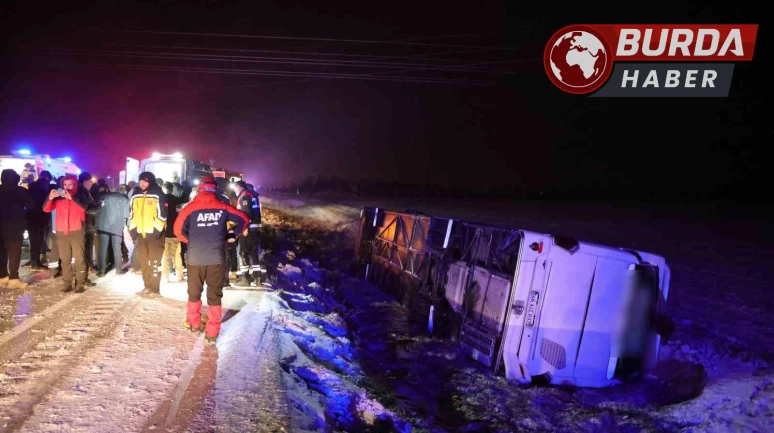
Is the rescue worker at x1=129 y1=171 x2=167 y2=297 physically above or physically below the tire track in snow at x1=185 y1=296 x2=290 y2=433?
above

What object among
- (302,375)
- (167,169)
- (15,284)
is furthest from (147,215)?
(167,169)

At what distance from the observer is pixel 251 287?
8.08 metres

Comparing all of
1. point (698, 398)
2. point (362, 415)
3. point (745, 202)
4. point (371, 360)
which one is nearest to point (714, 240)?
point (698, 398)

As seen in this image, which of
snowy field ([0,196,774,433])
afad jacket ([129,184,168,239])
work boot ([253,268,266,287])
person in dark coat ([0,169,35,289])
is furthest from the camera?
work boot ([253,268,266,287])

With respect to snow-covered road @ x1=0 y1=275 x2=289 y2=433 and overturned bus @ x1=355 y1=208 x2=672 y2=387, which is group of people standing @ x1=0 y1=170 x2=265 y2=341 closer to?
snow-covered road @ x1=0 y1=275 x2=289 y2=433

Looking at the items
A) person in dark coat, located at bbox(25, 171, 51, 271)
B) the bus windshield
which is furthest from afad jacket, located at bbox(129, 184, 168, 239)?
Result: the bus windshield

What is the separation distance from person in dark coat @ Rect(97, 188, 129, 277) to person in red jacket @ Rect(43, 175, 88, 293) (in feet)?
2.28

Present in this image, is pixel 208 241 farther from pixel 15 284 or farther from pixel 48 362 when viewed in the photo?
pixel 15 284

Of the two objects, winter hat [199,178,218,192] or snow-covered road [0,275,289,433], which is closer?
snow-covered road [0,275,289,433]

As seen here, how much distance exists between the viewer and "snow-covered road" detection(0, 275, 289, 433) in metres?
3.76

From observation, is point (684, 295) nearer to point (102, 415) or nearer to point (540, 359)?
point (540, 359)

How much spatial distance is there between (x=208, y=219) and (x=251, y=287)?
300 centimetres

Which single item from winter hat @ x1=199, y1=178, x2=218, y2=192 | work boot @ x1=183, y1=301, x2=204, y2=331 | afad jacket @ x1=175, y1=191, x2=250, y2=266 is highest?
winter hat @ x1=199, y1=178, x2=218, y2=192

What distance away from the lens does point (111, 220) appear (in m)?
8.09
